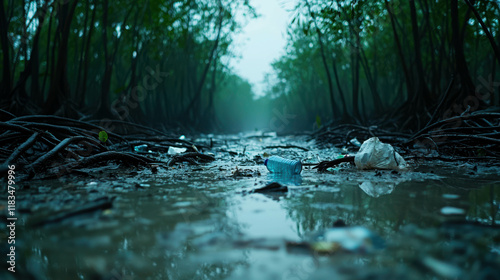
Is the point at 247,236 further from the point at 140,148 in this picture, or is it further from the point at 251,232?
the point at 140,148

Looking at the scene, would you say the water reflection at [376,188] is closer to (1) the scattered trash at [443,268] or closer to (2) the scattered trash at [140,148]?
(1) the scattered trash at [443,268]

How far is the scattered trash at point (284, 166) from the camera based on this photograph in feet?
9.84

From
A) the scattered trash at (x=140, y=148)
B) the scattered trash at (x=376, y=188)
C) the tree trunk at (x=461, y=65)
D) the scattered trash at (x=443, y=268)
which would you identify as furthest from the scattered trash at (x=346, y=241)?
the tree trunk at (x=461, y=65)

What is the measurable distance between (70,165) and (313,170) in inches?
87.1

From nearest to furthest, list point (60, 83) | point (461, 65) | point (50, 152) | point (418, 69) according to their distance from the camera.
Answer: point (50, 152), point (461, 65), point (60, 83), point (418, 69)

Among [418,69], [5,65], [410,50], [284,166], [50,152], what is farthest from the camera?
[410,50]

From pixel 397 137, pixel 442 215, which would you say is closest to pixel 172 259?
pixel 442 215

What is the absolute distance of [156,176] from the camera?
2754 mm

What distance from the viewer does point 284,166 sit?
123 inches

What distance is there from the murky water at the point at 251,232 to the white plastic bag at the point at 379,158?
790 millimetres

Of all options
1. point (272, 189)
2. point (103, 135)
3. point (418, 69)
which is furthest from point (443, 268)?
point (418, 69)

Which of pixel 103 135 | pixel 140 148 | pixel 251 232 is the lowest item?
pixel 251 232

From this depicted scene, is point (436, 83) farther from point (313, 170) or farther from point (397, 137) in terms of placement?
point (313, 170)

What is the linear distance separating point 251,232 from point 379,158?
2133mm
